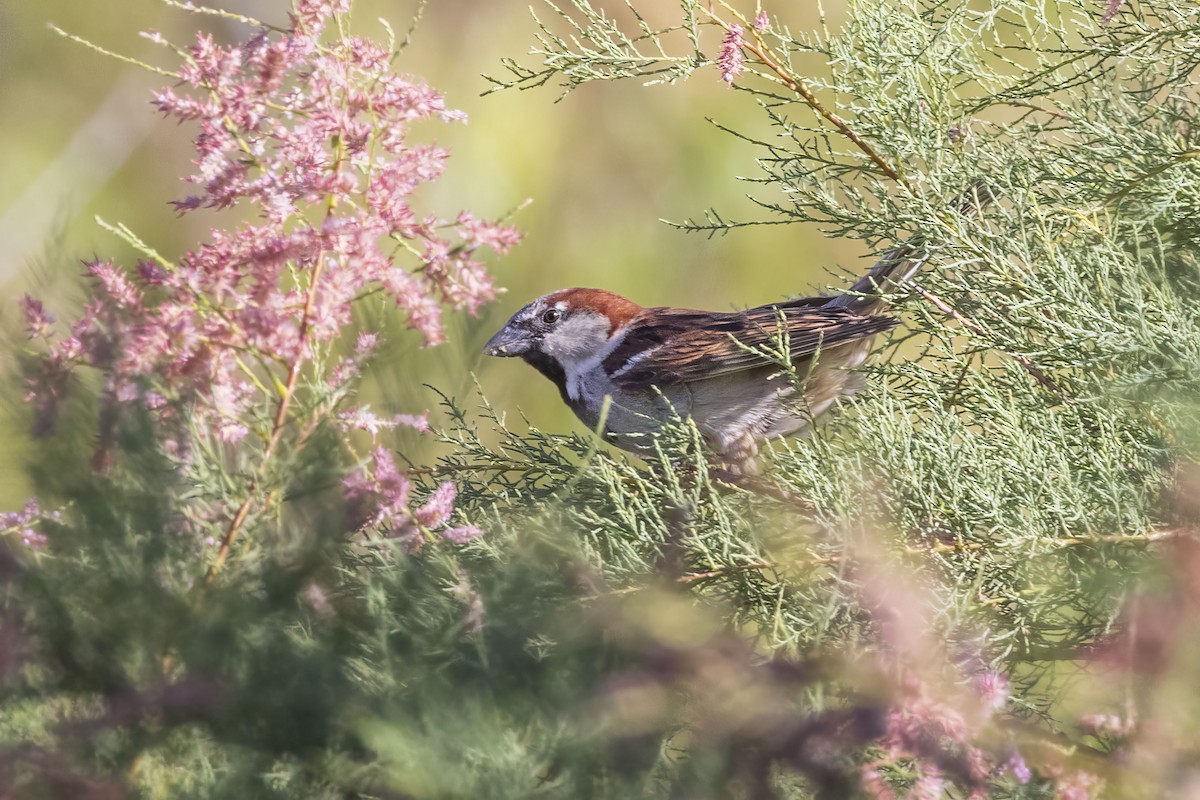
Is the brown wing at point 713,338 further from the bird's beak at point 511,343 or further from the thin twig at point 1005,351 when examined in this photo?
the thin twig at point 1005,351

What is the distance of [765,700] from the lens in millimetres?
758

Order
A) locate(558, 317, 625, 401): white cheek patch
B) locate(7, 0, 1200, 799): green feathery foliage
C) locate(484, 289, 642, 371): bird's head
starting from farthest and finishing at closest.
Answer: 1. locate(484, 289, 642, 371): bird's head
2. locate(558, 317, 625, 401): white cheek patch
3. locate(7, 0, 1200, 799): green feathery foliage

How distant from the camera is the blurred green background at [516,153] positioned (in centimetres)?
388

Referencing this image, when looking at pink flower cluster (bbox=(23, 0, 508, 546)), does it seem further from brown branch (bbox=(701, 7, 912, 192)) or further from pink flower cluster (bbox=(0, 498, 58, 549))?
brown branch (bbox=(701, 7, 912, 192))

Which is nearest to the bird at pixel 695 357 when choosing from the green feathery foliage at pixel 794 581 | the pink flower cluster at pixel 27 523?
the green feathery foliage at pixel 794 581

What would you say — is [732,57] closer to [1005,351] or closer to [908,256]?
[908,256]

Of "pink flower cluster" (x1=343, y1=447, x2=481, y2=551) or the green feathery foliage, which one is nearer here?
the green feathery foliage

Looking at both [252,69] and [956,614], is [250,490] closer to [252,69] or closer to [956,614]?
[252,69]

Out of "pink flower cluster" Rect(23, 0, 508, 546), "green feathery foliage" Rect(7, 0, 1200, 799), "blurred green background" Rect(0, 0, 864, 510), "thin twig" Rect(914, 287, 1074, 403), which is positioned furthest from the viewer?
"blurred green background" Rect(0, 0, 864, 510)

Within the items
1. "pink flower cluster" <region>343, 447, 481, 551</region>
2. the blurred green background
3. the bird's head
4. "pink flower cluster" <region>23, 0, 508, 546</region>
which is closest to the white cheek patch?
the bird's head

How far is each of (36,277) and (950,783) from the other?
0.83 metres

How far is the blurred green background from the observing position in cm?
388

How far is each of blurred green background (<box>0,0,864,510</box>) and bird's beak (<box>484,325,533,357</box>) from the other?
3.74 ft

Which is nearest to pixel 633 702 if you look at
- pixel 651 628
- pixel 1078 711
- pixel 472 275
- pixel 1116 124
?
pixel 651 628
